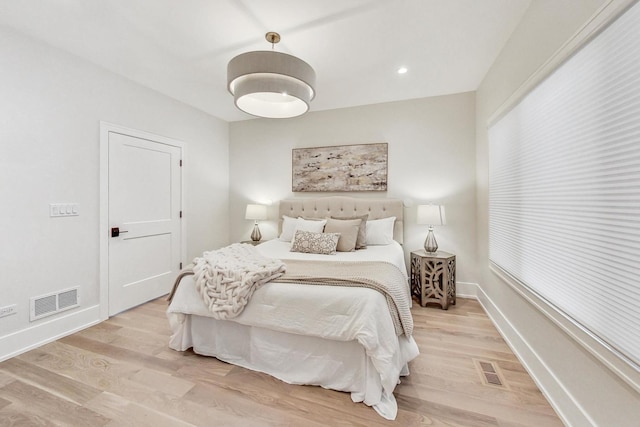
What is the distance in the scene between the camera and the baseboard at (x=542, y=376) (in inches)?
54.0

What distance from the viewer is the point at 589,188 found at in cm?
127

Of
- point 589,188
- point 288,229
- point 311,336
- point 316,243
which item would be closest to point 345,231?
point 316,243

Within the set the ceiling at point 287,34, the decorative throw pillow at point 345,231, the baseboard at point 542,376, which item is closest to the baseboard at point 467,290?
the baseboard at point 542,376

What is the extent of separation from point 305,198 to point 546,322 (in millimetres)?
2986

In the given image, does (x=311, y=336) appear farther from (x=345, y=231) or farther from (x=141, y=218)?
(x=141, y=218)

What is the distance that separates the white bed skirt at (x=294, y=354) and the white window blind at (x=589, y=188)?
1.00 metres

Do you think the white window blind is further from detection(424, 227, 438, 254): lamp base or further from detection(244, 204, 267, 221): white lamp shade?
A: detection(244, 204, 267, 221): white lamp shade

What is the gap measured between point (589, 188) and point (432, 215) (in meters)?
1.88

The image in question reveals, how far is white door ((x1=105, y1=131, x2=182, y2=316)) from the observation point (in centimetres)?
287

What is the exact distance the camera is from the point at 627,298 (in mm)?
1057

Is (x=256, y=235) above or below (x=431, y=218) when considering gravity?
below

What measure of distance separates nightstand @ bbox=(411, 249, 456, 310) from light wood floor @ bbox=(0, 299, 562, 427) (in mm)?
724

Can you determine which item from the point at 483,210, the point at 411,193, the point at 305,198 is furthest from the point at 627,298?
the point at 305,198

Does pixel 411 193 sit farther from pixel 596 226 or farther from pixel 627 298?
pixel 627 298
